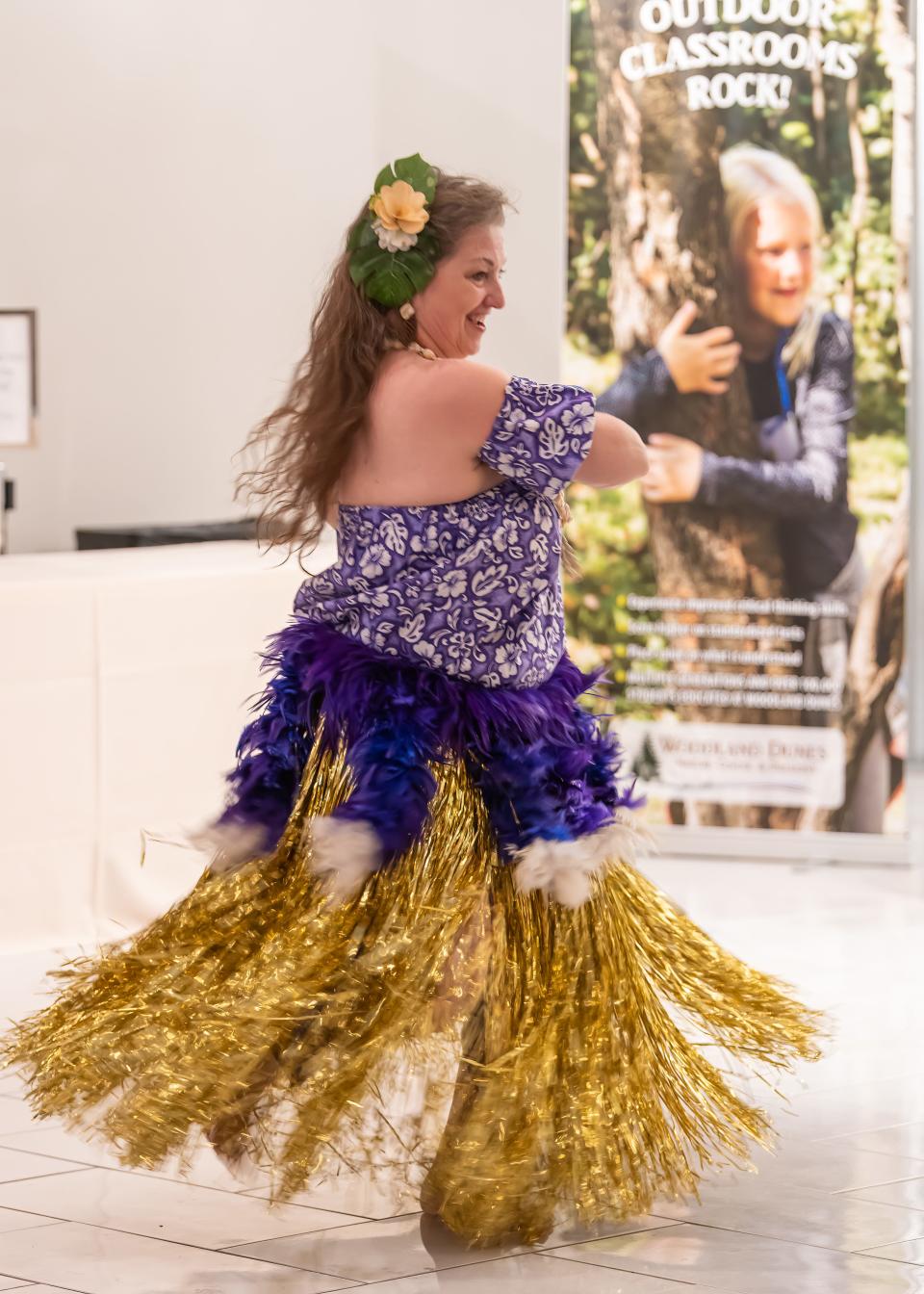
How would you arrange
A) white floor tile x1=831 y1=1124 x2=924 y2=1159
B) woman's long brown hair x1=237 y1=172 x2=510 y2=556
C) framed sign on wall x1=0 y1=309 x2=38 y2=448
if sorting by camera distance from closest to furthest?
woman's long brown hair x1=237 y1=172 x2=510 y2=556, white floor tile x1=831 y1=1124 x2=924 y2=1159, framed sign on wall x1=0 y1=309 x2=38 y2=448

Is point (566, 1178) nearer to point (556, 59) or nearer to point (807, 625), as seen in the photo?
point (807, 625)

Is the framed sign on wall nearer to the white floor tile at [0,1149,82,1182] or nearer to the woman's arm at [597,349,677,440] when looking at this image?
the woman's arm at [597,349,677,440]

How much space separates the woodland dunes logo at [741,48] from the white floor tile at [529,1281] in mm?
3630

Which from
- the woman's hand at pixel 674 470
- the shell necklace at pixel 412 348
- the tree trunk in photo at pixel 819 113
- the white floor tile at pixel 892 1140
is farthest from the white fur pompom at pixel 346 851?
the tree trunk in photo at pixel 819 113

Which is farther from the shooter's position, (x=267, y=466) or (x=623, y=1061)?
(x=267, y=466)

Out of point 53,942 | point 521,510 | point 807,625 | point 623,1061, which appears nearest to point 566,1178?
point 623,1061

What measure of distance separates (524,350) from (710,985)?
143 inches

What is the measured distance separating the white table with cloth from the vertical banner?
4.01 feet

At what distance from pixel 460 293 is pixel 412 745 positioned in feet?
1.91

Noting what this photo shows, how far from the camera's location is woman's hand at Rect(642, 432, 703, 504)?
543 cm

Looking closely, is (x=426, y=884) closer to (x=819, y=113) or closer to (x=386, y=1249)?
Answer: (x=386, y=1249)

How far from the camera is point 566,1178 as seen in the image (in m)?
2.43

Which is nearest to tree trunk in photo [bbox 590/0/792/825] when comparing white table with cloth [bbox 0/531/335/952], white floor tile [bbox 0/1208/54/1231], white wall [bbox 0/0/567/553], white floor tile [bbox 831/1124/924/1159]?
white wall [bbox 0/0/567/553]

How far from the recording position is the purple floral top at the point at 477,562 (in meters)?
2.55
